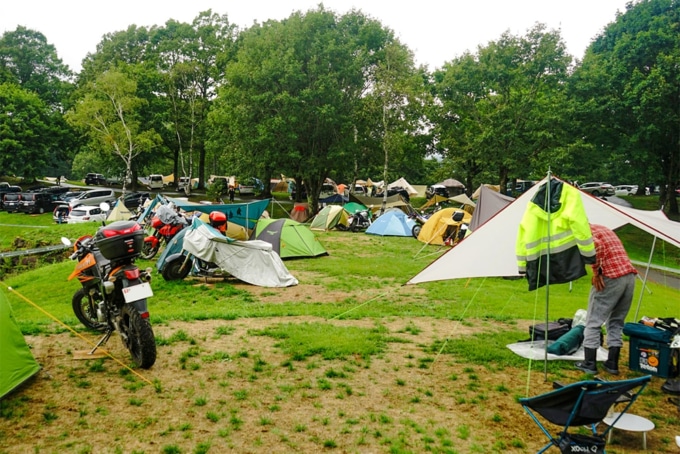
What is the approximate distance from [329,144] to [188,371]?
24.2 meters

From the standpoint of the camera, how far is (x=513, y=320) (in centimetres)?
809

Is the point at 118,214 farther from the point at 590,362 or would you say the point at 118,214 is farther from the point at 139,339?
the point at 590,362

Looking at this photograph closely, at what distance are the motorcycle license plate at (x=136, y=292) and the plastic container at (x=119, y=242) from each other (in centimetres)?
50

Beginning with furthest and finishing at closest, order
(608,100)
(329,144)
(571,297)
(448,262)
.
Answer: (329,144)
(608,100)
(571,297)
(448,262)

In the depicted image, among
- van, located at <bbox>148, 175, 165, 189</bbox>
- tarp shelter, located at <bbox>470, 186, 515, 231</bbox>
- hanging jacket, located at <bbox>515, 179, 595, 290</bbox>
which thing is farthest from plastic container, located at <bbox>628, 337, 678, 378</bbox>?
van, located at <bbox>148, 175, 165, 189</bbox>

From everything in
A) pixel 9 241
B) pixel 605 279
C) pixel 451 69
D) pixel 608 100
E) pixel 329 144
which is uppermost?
pixel 451 69

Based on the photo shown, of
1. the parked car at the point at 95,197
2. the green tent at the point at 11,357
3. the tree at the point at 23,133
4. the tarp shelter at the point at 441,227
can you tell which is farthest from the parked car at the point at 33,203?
the green tent at the point at 11,357

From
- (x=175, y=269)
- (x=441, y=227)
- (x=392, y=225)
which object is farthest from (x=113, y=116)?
(x=175, y=269)

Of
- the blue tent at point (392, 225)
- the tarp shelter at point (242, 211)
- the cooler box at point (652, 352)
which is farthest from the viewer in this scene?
the blue tent at point (392, 225)

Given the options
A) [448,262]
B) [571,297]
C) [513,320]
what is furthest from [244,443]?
[571,297]

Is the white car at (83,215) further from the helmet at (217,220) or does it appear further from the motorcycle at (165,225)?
the helmet at (217,220)

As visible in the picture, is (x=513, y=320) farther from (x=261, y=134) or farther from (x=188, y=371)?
(x=261, y=134)

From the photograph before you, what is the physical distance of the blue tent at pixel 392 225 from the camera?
2217 cm

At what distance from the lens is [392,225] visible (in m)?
22.4
